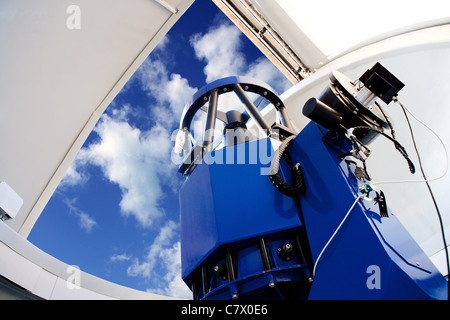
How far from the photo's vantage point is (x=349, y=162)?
1093 millimetres
